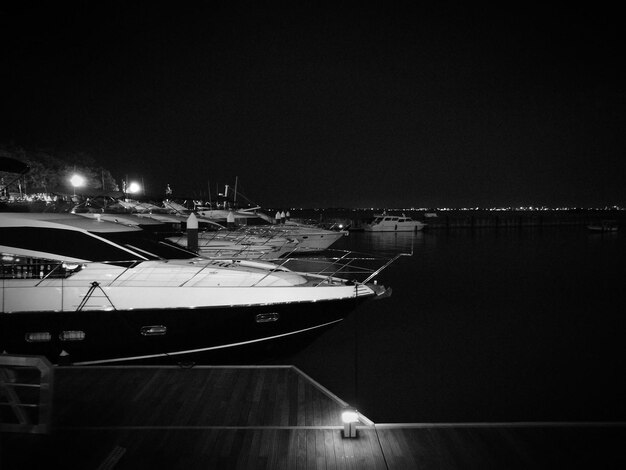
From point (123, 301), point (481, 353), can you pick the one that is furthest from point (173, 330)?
point (481, 353)

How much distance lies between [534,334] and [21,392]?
487 inches

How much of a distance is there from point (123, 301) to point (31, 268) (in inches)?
71.5

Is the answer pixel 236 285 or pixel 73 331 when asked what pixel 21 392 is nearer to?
pixel 73 331

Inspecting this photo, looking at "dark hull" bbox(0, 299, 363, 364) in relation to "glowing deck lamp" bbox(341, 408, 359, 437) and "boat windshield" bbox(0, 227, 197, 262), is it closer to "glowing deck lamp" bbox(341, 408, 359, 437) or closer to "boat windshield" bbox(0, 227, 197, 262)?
"boat windshield" bbox(0, 227, 197, 262)

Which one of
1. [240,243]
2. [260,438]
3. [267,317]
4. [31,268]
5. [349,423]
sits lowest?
[260,438]

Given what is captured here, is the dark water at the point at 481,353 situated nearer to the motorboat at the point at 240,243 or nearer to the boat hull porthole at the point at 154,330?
the boat hull porthole at the point at 154,330

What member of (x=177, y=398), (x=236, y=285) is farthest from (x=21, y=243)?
A: (x=177, y=398)

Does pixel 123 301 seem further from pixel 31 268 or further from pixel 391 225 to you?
pixel 391 225

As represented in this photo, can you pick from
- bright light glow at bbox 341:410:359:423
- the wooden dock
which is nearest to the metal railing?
the wooden dock

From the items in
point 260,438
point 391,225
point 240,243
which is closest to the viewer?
point 260,438

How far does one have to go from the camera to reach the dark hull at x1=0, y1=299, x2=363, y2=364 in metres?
7.14

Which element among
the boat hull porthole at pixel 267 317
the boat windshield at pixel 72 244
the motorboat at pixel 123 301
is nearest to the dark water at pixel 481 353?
the motorboat at pixel 123 301

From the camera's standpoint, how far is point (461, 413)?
7797mm

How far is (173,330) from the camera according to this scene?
7.48 m
